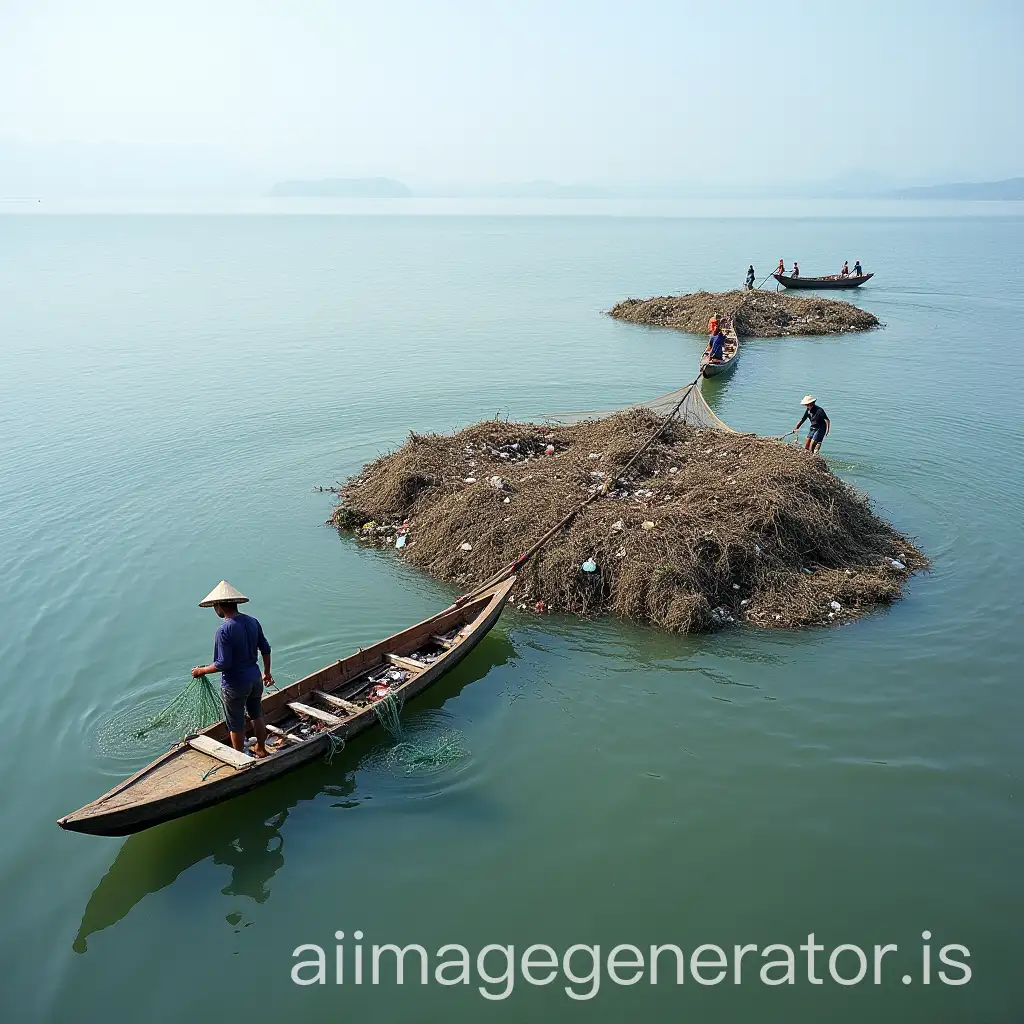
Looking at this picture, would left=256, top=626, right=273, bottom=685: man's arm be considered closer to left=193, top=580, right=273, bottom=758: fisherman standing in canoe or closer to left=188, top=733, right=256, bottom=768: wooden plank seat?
left=193, top=580, right=273, bottom=758: fisherman standing in canoe

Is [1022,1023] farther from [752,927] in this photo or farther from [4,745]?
[4,745]

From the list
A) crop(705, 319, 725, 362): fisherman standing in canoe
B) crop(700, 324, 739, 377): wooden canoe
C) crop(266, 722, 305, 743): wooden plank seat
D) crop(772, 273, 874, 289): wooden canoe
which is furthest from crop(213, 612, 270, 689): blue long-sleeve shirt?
crop(772, 273, 874, 289): wooden canoe

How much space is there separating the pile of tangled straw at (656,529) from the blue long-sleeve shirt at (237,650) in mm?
4863

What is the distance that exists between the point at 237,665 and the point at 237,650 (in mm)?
156

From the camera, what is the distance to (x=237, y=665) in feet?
23.4

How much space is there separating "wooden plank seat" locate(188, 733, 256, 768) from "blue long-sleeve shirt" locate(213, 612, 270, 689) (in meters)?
0.61

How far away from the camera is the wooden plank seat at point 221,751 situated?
716 centimetres

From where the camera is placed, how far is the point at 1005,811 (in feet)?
25.2

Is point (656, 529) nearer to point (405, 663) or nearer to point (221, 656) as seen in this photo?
point (405, 663)

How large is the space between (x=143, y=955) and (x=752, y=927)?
16.6 ft

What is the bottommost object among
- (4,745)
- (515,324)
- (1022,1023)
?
(1022,1023)

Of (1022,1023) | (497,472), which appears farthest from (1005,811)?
(497,472)

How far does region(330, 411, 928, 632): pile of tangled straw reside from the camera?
35.9 ft

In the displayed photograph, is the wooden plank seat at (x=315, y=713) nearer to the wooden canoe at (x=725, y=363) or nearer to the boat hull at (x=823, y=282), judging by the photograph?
the wooden canoe at (x=725, y=363)
